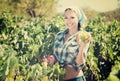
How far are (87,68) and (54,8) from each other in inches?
819

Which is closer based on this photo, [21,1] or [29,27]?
[29,27]

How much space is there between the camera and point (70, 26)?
496 cm

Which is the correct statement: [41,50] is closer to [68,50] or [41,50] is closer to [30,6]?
[68,50]

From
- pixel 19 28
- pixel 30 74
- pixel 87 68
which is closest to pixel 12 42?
pixel 19 28

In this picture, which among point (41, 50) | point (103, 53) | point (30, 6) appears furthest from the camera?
point (30, 6)

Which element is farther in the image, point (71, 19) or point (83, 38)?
point (71, 19)

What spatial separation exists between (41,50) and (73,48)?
4.68 ft

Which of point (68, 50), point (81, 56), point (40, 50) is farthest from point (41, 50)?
point (81, 56)

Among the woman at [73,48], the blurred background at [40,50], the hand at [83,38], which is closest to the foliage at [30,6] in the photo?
the blurred background at [40,50]

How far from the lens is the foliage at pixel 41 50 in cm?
476

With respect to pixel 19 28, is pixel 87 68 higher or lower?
lower

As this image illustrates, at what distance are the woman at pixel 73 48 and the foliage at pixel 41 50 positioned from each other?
0.59 feet

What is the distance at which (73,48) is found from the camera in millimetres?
4820

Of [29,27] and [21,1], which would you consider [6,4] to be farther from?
[29,27]
